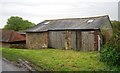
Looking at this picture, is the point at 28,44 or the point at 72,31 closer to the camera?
the point at 72,31

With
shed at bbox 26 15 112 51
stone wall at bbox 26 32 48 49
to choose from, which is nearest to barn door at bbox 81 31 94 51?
shed at bbox 26 15 112 51

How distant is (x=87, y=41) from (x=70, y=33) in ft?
10.2

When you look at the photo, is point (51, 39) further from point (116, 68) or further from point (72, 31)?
point (116, 68)

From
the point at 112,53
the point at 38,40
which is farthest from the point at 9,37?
the point at 112,53

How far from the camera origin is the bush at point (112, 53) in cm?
1536

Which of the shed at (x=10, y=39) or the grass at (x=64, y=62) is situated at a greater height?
the shed at (x=10, y=39)

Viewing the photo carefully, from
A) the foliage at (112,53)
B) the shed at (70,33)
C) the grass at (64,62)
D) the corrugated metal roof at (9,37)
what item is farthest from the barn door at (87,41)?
the corrugated metal roof at (9,37)

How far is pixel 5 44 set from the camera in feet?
138

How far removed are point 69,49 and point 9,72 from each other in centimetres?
1740

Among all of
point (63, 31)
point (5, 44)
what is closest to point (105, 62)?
point (63, 31)

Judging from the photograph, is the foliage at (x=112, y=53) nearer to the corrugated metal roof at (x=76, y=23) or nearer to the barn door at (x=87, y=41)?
the barn door at (x=87, y=41)

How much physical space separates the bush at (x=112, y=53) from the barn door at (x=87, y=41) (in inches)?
387

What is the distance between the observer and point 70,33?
3023 centimetres

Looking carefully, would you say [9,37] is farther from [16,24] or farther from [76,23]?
[16,24]
